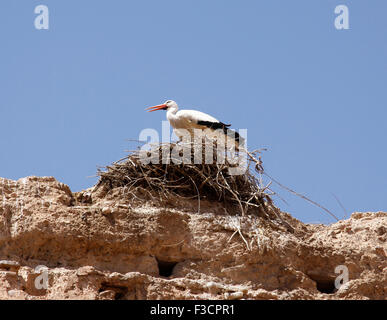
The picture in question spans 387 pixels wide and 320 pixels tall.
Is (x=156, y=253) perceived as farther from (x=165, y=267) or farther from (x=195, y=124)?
(x=195, y=124)

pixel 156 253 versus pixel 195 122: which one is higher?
pixel 195 122

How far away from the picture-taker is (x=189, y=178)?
34.4 feet

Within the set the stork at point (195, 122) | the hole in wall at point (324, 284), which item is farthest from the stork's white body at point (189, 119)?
the hole in wall at point (324, 284)

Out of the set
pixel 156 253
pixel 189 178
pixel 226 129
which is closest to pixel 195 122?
pixel 226 129

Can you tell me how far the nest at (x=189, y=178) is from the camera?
10328 millimetres

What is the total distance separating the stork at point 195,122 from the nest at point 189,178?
238 centimetres

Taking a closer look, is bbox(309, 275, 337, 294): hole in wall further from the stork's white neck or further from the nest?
the stork's white neck

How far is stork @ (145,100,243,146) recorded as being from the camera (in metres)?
13.3

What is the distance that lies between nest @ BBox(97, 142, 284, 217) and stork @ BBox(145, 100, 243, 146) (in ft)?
7.80

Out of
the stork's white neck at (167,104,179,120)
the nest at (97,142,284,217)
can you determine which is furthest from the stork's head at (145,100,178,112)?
the nest at (97,142,284,217)

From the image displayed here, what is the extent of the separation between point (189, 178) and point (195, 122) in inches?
127

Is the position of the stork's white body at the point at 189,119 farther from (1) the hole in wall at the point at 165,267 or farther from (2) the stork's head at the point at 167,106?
(1) the hole in wall at the point at 165,267
